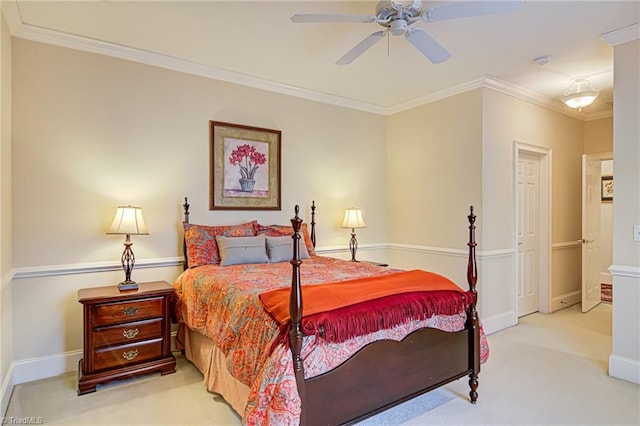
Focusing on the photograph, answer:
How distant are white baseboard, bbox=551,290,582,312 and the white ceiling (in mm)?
2745

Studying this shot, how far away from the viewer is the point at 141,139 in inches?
134

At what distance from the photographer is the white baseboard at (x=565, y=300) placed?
4910mm

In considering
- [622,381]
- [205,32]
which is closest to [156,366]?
[205,32]

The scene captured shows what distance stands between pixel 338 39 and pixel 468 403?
117 inches

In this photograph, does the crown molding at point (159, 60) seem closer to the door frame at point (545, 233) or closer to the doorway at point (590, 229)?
the door frame at point (545, 233)

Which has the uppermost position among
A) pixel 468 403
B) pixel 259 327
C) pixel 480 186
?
pixel 480 186

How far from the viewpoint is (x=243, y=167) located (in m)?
4.00

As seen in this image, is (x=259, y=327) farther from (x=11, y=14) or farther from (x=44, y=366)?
(x=11, y=14)

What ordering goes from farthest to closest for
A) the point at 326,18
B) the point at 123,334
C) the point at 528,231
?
the point at 528,231
the point at 123,334
the point at 326,18

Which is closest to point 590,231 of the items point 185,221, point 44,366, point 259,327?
point 259,327

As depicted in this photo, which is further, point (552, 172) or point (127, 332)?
point (552, 172)

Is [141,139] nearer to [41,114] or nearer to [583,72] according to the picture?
[41,114]

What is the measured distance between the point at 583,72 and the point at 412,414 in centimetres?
381

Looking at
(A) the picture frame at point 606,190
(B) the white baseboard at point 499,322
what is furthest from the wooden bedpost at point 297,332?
(A) the picture frame at point 606,190
